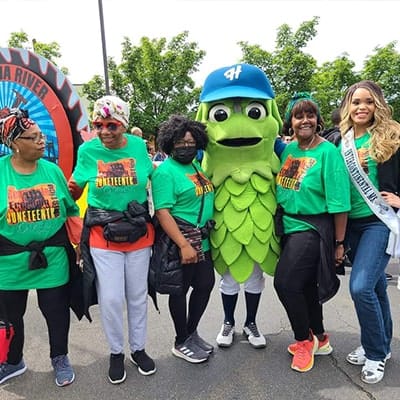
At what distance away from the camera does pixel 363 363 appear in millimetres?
2596

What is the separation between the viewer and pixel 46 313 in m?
2.43

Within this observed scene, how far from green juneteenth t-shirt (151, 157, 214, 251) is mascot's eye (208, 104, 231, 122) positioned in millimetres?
426

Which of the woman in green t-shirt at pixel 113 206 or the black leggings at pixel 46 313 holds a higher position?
the woman in green t-shirt at pixel 113 206

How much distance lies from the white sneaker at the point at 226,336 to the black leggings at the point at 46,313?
1.10m

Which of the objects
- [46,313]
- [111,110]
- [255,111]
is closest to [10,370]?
[46,313]

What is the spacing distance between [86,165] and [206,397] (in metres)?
1.55

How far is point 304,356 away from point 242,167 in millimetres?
1338

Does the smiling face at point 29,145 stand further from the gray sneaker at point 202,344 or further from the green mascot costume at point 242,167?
the gray sneaker at point 202,344

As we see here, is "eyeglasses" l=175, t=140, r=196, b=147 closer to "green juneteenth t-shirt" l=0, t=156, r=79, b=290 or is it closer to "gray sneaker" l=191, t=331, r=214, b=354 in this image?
"green juneteenth t-shirt" l=0, t=156, r=79, b=290

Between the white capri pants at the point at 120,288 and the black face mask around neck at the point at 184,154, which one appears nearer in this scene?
the white capri pants at the point at 120,288

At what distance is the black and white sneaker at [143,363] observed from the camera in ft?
8.34

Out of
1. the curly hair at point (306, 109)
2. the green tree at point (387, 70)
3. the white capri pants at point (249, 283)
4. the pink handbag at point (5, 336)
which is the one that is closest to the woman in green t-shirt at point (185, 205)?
the white capri pants at point (249, 283)

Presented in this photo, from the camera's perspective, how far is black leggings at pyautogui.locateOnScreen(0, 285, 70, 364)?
2361mm

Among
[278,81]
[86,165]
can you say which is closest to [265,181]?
[86,165]
